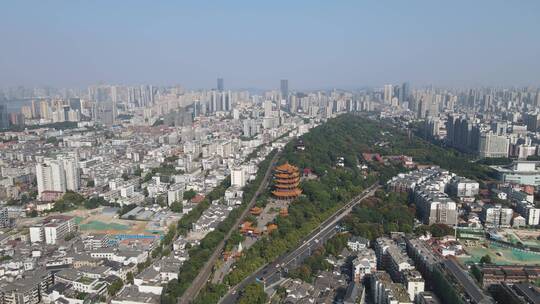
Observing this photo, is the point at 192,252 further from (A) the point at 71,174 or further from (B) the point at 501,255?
(A) the point at 71,174

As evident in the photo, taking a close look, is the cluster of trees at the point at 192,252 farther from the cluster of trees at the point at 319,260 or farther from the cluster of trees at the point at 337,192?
the cluster of trees at the point at 319,260

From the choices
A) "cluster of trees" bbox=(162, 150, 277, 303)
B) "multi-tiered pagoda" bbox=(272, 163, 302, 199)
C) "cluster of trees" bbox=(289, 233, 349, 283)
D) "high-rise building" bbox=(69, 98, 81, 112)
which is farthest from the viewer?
"high-rise building" bbox=(69, 98, 81, 112)

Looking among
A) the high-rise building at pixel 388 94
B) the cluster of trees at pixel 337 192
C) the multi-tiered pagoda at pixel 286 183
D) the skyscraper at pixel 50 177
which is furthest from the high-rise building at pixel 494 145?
the high-rise building at pixel 388 94

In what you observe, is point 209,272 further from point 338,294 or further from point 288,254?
point 338,294

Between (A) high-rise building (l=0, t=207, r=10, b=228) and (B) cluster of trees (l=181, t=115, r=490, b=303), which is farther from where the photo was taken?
(A) high-rise building (l=0, t=207, r=10, b=228)

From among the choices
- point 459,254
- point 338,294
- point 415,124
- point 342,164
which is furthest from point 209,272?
point 415,124

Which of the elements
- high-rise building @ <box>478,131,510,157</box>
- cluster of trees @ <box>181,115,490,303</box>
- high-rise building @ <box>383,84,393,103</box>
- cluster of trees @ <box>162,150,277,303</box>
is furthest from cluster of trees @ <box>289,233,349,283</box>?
high-rise building @ <box>383,84,393,103</box>

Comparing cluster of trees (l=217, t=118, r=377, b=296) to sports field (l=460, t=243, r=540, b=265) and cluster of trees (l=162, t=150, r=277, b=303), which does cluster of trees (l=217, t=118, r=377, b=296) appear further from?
sports field (l=460, t=243, r=540, b=265)

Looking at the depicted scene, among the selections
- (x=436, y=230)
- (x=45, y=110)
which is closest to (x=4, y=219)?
(x=436, y=230)
